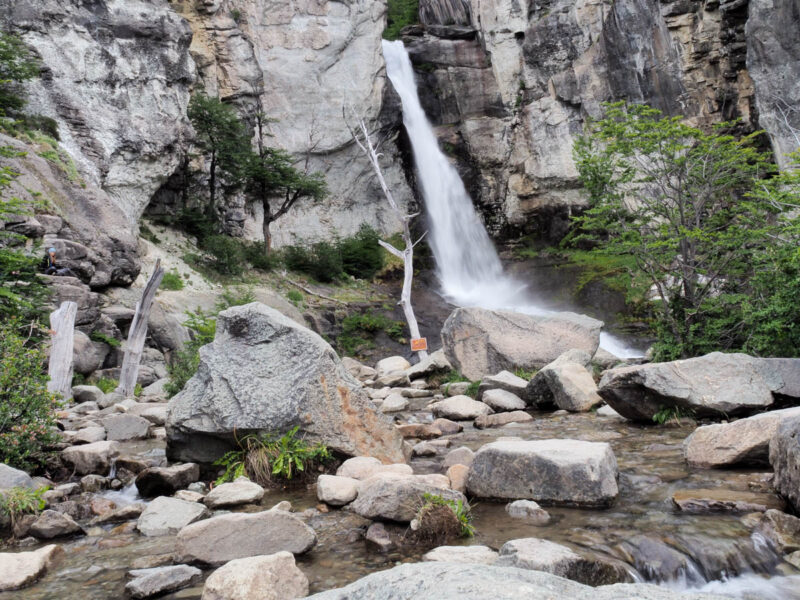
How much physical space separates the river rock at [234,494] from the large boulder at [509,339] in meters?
7.84

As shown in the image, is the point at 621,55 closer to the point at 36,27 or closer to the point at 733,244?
the point at 733,244

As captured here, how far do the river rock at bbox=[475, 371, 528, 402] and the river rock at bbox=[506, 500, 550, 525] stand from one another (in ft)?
18.3

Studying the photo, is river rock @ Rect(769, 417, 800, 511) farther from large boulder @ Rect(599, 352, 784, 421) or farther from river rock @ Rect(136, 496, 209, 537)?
river rock @ Rect(136, 496, 209, 537)

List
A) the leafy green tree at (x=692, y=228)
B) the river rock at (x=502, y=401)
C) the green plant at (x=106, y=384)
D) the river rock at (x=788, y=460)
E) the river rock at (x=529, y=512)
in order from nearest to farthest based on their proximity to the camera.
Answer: the river rock at (x=788, y=460) < the river rock at (x=529, y=512) < the river rock at (x=502, y=401) < the leafy green tree at (x=692, y=228) < the green plant at (x=106, y=384)

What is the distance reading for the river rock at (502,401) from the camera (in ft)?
31.3

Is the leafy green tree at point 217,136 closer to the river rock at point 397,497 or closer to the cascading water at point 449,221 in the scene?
the cascading water at point 449,221

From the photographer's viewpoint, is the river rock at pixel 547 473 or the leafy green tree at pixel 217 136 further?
the leafy green tree at pixel 217 136

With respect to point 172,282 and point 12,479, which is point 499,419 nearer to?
point 12,479

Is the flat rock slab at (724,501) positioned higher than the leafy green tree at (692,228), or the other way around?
the leafy green tree at (692,228)

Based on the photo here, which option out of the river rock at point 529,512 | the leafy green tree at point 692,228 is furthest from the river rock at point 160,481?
A: the leafy green tree at point 692,228

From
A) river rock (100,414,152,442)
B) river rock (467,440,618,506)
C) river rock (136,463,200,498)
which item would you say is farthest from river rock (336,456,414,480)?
river rock (100,414,152,442)

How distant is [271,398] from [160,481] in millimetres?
1250

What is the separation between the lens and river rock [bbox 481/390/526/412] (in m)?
9.53

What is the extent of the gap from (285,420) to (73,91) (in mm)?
21065
